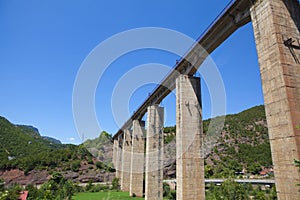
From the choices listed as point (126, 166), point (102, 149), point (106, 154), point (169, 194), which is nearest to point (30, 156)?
point (106, 154)

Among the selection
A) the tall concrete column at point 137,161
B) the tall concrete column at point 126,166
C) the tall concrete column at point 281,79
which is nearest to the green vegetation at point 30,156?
the tall concrete column at point 126,166

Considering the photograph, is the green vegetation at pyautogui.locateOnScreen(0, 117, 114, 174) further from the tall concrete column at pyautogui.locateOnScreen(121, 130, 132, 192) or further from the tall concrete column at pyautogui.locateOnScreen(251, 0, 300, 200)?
the tall concrete column at pyautogui.locateOnScreen(251, 0, 300, 200)

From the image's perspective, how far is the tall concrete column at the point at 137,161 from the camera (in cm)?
2850

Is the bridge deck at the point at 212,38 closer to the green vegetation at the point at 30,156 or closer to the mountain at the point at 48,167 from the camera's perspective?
the mountain at the point at 48,167

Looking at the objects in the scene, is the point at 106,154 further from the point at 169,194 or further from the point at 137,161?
the point at 169,194

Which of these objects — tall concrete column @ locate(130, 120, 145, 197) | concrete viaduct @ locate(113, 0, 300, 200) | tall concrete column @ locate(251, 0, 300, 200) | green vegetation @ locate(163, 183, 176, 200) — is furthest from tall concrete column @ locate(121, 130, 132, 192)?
tall concrete column @ locate(251, 0, 300, 200)

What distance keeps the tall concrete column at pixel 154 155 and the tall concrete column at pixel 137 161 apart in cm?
645

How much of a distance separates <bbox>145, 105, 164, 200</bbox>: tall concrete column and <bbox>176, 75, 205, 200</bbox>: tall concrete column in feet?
25.1

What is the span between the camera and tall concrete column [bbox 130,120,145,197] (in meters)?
28.5

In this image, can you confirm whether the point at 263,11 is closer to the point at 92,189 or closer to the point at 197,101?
the point at 197,101

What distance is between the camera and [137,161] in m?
29.5

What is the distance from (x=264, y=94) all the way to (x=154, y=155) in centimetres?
1660

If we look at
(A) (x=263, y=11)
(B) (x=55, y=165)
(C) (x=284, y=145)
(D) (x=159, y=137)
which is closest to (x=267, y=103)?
(C) (x=284, y=145)

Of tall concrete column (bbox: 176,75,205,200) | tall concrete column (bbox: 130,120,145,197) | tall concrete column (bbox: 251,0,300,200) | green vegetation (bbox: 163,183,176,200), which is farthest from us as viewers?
tall concrete column (bbox: 130,120,145,197)
